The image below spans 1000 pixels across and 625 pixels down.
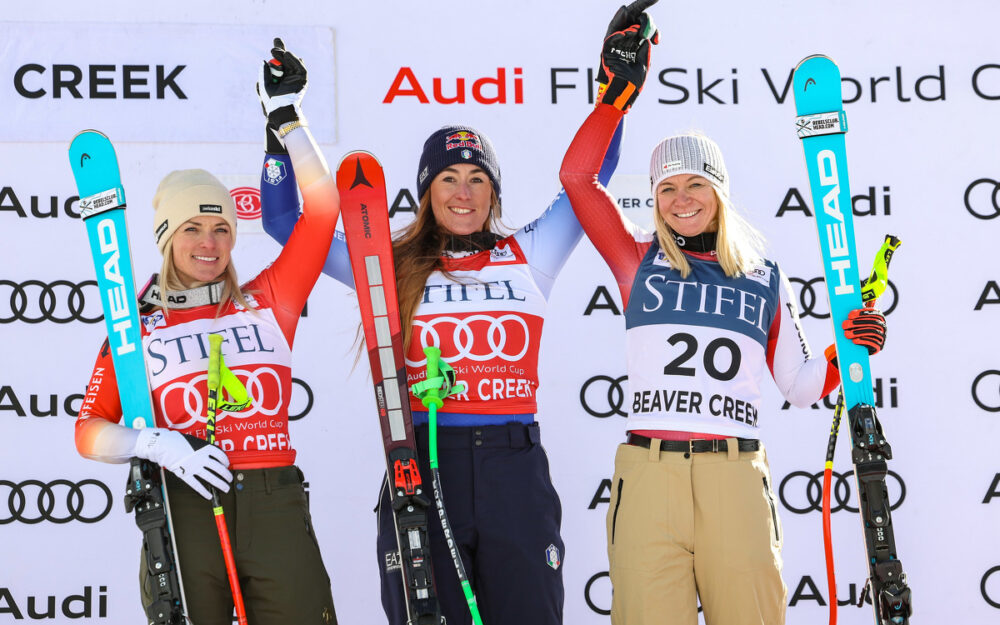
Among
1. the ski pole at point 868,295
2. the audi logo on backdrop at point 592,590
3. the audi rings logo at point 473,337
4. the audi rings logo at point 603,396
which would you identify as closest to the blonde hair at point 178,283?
the audi rings logo at point 473,337

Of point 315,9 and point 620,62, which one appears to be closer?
point 620,62

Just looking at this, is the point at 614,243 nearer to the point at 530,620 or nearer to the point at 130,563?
the point at 530,620

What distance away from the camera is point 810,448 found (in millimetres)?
3898

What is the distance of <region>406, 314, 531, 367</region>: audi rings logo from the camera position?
2602 millimetres

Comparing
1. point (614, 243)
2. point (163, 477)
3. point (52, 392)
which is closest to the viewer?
point (163, 477)

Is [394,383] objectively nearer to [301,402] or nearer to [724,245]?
[724,245]

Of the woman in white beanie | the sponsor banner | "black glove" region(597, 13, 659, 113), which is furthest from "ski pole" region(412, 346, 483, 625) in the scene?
the sponsor banner

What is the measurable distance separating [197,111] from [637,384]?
214cm

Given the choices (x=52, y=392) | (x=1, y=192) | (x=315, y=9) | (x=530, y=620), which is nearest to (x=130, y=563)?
(x=52, y=392)

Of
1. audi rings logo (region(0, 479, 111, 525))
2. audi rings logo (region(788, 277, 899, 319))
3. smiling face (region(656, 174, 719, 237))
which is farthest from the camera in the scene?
audi rings logo (region(788, 277, 899, 319))

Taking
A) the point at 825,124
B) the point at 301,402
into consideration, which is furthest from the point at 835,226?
the point at 301,402

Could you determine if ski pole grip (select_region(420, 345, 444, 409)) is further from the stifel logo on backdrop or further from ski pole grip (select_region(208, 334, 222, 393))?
the stifel logo on backdrop

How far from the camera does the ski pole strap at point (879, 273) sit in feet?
8.00

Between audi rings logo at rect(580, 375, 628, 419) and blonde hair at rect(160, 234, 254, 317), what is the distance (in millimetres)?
1600
